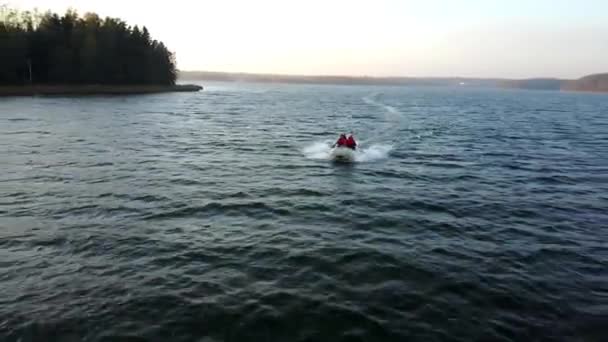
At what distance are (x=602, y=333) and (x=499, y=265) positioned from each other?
445 cm

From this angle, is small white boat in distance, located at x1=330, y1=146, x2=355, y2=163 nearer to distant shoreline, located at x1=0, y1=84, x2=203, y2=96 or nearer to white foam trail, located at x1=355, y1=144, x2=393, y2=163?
white foam trail, located at x1=355, y1=144, x2=393, y2=163

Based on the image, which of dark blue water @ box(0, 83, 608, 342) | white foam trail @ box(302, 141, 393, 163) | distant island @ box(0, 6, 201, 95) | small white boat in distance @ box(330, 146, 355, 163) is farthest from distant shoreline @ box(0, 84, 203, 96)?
small white boat in distance @ box(330, 146, 355, 163)

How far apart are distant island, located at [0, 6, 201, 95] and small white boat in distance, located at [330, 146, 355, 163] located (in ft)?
322

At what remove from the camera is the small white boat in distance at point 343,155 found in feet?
113

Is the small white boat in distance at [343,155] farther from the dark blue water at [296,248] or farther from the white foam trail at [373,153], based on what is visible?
the white foam trail at [373,153]

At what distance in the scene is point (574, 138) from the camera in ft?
188

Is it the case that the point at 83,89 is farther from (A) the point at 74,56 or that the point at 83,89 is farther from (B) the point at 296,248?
(B) the point at 296,248

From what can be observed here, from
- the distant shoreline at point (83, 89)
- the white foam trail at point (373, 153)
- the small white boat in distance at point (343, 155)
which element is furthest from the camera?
the distant shoreline at point (83, 89)

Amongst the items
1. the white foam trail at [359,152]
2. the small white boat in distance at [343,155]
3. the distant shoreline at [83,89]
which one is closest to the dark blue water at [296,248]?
the small white boat in distance at [343,155]

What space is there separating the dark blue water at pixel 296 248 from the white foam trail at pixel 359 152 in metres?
1.91

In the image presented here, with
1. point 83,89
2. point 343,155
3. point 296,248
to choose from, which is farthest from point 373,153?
point 83,89

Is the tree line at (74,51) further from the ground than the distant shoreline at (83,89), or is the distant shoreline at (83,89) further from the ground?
the tree line at (74,51)

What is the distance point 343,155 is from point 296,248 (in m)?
18.3

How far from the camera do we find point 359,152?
39.4 metres
